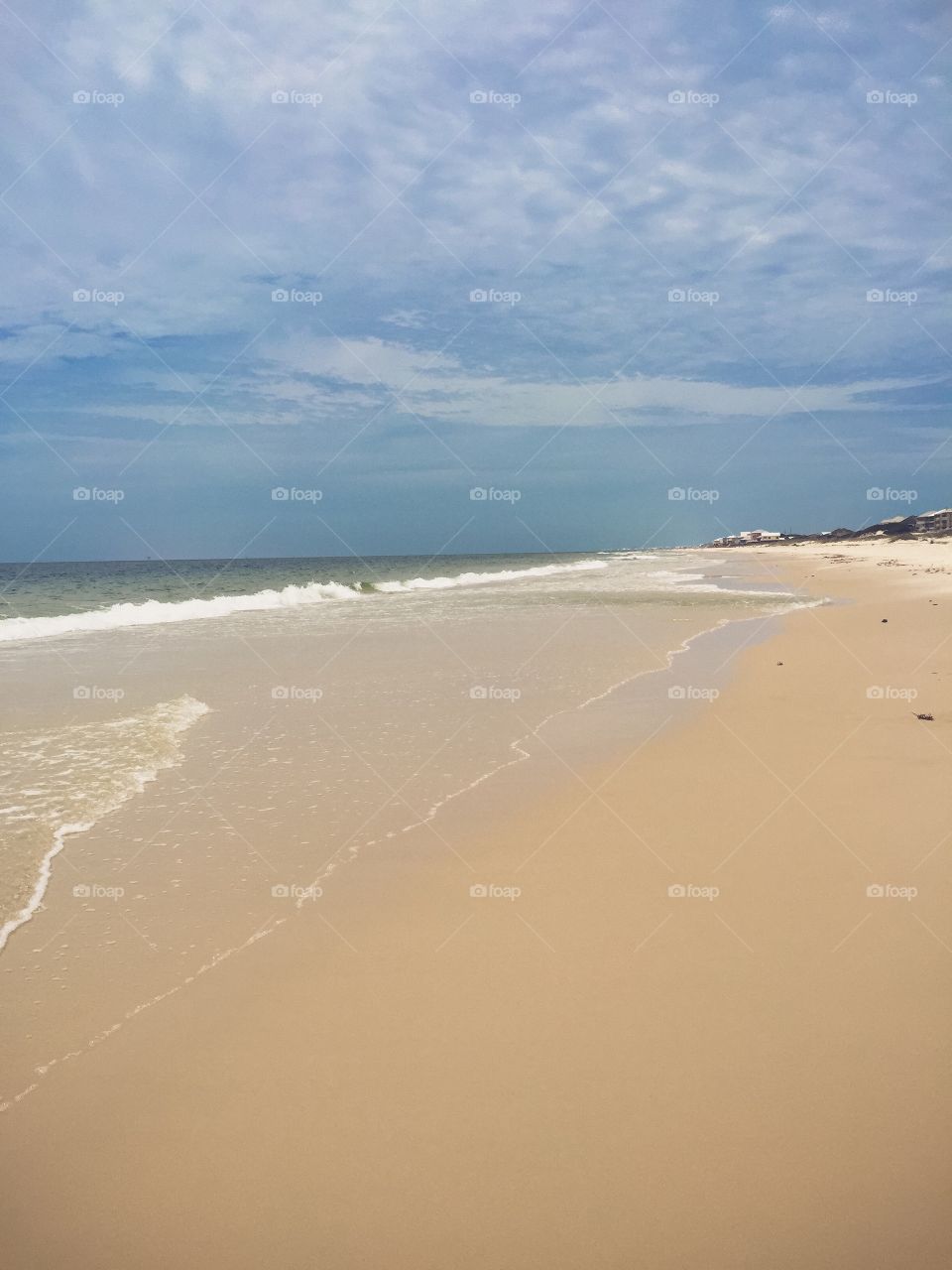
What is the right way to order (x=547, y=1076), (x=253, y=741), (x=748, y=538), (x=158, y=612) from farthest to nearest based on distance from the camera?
(x=748, y=538)
(x=158, y=612)
(x=253, y=741)
(x=547, y=1076)

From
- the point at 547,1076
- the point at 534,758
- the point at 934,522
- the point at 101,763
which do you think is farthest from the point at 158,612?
the point at 934,522

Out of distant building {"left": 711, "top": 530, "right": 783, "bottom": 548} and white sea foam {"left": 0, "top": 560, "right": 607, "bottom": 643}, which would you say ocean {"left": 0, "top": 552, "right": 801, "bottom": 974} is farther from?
distant building {"left": 711, "top": 530, "right": 783, "bottom": 548}

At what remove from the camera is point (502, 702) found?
9273 millimetres

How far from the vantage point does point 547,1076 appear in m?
2.89

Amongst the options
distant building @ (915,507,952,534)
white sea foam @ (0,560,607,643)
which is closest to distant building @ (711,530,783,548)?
distant building @ (915,507,952,534)

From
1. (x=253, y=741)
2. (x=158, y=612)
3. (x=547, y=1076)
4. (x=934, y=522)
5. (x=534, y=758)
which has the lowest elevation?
(x=547, y=1076)

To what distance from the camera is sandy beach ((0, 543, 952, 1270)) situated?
231 centimetres

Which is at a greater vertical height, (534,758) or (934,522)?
(934,522)

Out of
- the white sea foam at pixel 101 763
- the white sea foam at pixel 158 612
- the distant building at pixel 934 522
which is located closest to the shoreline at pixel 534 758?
the white sea foam at pixel 101 763

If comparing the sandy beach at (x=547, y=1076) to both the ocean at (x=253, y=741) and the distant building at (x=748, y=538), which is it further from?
the distant building at (x=748, y=538)

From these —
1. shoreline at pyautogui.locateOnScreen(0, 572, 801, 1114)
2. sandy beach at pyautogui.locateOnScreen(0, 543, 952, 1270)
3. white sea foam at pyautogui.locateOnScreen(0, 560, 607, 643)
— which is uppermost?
white sea foam at pyautogui.locateOnScreen(0, 560, 607, 643)

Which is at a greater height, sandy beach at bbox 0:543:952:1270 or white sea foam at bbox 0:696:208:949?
white sea foam at bbox 0:696:208:949

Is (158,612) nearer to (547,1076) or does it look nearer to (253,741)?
(253,741)

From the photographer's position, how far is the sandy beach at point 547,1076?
7.57 feet
